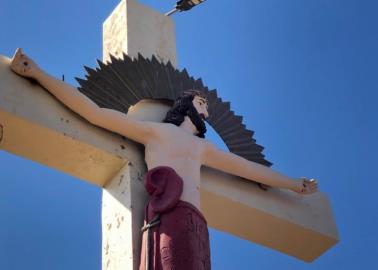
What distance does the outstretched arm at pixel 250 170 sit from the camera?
192 inches

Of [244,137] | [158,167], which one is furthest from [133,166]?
[244,137]

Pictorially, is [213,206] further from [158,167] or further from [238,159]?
[158,167]

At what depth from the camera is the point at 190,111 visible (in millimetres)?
4914

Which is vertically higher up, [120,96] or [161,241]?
[120,96]

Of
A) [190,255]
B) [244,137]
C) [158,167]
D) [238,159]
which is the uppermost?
[244,137]

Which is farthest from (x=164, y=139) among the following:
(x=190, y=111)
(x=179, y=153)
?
(x=190, y=111)

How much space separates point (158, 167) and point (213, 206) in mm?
724

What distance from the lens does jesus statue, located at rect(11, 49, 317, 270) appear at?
3.99 m

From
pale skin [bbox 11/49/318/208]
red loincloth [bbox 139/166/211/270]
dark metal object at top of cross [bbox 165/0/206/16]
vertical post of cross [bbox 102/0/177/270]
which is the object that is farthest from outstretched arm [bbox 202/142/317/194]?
dark metal object at top of cross [bbox 165/0/206/16]

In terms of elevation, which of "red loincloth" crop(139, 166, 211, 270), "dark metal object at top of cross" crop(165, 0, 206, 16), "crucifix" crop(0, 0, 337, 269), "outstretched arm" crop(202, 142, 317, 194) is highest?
"dark metal object at top of cross" crop(165, 0, 206, 16)

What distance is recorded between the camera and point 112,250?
14.1 feet

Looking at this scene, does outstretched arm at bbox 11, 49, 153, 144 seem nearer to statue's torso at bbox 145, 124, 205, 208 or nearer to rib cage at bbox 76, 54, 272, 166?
statue's torso at bbox 145, 124, 205, 208

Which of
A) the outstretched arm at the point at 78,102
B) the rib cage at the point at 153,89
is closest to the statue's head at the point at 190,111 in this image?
the rib cage at the point at 153,89

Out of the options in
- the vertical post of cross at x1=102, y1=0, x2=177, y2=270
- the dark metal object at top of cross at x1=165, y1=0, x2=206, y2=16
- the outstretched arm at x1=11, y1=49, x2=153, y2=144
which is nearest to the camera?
the vertical post of cross at x1=102, y1=0, x2=177, y2=270
